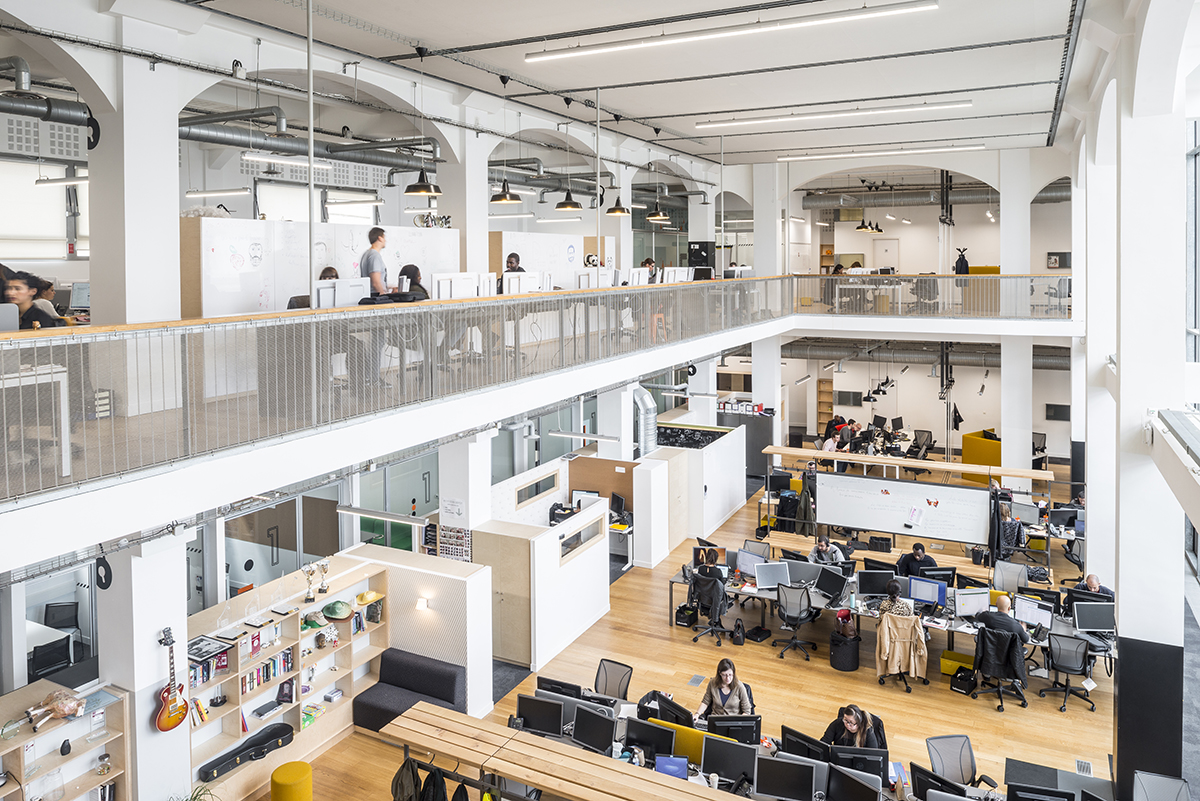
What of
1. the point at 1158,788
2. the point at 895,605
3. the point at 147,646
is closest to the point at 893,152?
the point at 895,605

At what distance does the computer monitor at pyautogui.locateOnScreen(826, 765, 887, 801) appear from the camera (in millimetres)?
6207

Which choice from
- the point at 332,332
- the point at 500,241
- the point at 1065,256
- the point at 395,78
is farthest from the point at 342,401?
the point at 1065,256

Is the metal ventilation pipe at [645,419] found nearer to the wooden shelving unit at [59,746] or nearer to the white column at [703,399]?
the white column at [703,399]

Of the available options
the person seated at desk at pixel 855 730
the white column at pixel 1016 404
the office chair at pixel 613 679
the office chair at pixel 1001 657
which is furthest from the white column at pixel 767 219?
the person seated at desk at pixel 855 730

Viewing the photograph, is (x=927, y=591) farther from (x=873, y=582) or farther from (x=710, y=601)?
(x=710, y=601)

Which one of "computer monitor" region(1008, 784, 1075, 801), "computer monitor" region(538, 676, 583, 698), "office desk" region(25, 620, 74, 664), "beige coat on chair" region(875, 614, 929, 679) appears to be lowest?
"beige coat on chair" region(875, 614, 929, 679)

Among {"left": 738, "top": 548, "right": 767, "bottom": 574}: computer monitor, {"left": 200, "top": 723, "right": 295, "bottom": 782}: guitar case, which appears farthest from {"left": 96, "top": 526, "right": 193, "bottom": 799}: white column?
{"left": 738, "top": 548, "right": 767, "bottom": 574}: computer monitor

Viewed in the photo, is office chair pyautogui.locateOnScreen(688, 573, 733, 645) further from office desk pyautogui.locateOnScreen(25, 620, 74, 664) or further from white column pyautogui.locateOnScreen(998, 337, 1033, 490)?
white column pyautogui.locateOnScreen(998, 337, 1033, 490)

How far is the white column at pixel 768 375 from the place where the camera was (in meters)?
20.7

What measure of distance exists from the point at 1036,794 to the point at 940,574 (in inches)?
219

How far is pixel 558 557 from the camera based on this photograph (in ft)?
36.0

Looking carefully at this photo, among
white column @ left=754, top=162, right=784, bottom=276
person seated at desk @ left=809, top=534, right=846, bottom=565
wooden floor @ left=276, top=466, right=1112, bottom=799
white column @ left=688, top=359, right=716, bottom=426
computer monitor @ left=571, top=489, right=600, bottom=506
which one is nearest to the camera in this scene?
wooden floor @ left=276, top=466, right=1112, bottom=799

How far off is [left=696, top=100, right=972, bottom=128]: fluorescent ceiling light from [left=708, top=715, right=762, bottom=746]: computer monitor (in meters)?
9.76

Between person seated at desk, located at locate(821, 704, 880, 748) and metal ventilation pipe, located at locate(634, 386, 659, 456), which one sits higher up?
metal ventilation pipe, located at locate(634, 386, 659, 456)
